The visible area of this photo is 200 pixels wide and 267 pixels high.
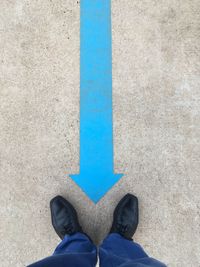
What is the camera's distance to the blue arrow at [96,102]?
2.02 metres

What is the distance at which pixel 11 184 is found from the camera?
2.03 metres

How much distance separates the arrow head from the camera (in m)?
2.02

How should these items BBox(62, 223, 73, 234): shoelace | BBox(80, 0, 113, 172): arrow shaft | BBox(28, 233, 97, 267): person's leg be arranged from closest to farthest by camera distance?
BBox(28, 233, 97, 267): person's leg → BBox(62, 223, 73, 234): shoelace → BBox(80, 0, 113, 172): arrow shaft

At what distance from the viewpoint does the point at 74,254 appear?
1.53 m

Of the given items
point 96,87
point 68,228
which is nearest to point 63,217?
point 68,228

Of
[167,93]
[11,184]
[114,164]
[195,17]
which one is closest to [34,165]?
[11,184]

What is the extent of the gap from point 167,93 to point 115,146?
1.80ft

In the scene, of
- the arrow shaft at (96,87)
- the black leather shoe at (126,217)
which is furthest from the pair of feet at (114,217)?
the arrow shaft at (96,87)

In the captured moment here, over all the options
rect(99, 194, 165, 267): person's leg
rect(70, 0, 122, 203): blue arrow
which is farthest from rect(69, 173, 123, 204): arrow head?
rect(99, 194, 165, 267): person's leg

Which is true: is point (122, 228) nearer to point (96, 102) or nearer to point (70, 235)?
point (70, 235)

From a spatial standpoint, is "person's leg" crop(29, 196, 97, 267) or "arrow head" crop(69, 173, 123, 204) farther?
"arrow head" crop(69, 173, 123, 204)

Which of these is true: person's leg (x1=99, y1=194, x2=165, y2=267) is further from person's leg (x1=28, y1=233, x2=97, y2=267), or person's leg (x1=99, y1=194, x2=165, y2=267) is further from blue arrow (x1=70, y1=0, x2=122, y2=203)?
blue arrow (x1=70, y1=0, x2=122, y2=203)

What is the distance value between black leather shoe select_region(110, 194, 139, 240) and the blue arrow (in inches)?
6.2

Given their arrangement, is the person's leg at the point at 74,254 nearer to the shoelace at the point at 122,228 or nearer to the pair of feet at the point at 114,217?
the pair of feet at the point at 114,217
